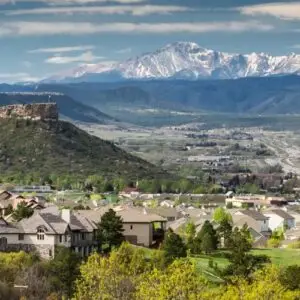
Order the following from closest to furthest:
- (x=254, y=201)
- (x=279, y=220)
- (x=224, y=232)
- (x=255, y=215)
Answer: (x=224, y=232)
(x=255, y=215)
(x=279, y=220)
(x=254, y=201)

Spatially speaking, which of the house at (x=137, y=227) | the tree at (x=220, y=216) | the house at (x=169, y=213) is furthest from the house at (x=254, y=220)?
the house at (x=137, y=227)

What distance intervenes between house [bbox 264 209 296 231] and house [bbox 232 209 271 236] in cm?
594

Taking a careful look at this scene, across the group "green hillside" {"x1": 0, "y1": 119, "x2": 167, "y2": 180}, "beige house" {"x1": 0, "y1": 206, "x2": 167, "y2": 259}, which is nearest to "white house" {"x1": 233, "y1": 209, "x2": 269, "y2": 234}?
"beige house" {"x1": 0, "y1": 206, "x2": 167, "y2": 259}

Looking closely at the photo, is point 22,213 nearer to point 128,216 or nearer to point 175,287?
point 128,216

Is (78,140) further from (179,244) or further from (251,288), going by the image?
(251,288)

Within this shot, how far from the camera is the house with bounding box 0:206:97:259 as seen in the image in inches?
2825

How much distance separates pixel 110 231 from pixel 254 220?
31542mm

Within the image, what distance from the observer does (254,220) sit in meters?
105

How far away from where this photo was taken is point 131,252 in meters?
68.5

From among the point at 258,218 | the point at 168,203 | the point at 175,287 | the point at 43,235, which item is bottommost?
the point at 175,287

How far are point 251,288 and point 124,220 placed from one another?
36.7 metres

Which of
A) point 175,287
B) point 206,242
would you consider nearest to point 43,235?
point 206,242

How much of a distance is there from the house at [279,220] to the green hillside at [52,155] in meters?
54.1

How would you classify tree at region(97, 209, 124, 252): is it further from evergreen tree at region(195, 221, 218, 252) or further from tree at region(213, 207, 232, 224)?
tree at region(213, 207, 232, 224)
